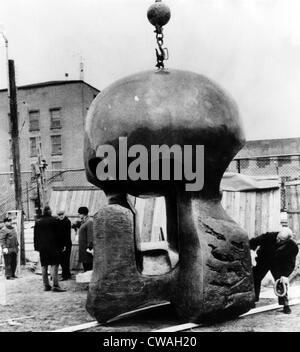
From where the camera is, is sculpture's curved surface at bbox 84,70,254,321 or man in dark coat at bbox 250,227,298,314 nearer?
sculpture's curved surface at bbox 84,70,254,321

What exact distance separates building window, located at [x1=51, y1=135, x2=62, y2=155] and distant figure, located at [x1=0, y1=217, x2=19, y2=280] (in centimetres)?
2756

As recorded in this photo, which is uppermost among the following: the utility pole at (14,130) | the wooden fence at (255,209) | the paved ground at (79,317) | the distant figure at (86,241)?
the utility pole at (14,130)

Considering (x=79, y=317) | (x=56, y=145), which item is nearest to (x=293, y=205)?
(x=79, y=317)

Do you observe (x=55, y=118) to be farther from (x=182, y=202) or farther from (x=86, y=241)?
(x=182, y=202)

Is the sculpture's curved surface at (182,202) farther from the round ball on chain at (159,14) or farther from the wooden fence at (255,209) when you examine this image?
the wooden fence at (255,209)

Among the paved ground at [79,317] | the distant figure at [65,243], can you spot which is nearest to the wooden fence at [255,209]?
the paved ground at [79,317]

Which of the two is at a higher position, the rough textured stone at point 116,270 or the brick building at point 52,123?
the brick building at point 52,123

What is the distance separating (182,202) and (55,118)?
113 feet

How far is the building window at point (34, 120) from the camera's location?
39.6 metres

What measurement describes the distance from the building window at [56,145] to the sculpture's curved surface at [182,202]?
33552mm

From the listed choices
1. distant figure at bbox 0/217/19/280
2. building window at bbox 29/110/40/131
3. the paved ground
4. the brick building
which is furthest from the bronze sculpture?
building window at bbox 29/110/40/131

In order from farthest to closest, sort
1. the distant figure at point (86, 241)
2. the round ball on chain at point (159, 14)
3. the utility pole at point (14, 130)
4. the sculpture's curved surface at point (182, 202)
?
the utility pole at point (14, 130), the distant figure at point (86, 241), the round ball on chain at point (159, 14), the sculpture's curved surface at point (182, 202)

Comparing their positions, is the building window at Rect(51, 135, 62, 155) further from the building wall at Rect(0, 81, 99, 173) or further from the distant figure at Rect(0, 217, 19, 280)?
the distant figure at Rect(0, 217, 19, 280)

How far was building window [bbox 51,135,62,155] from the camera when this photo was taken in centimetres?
3888
